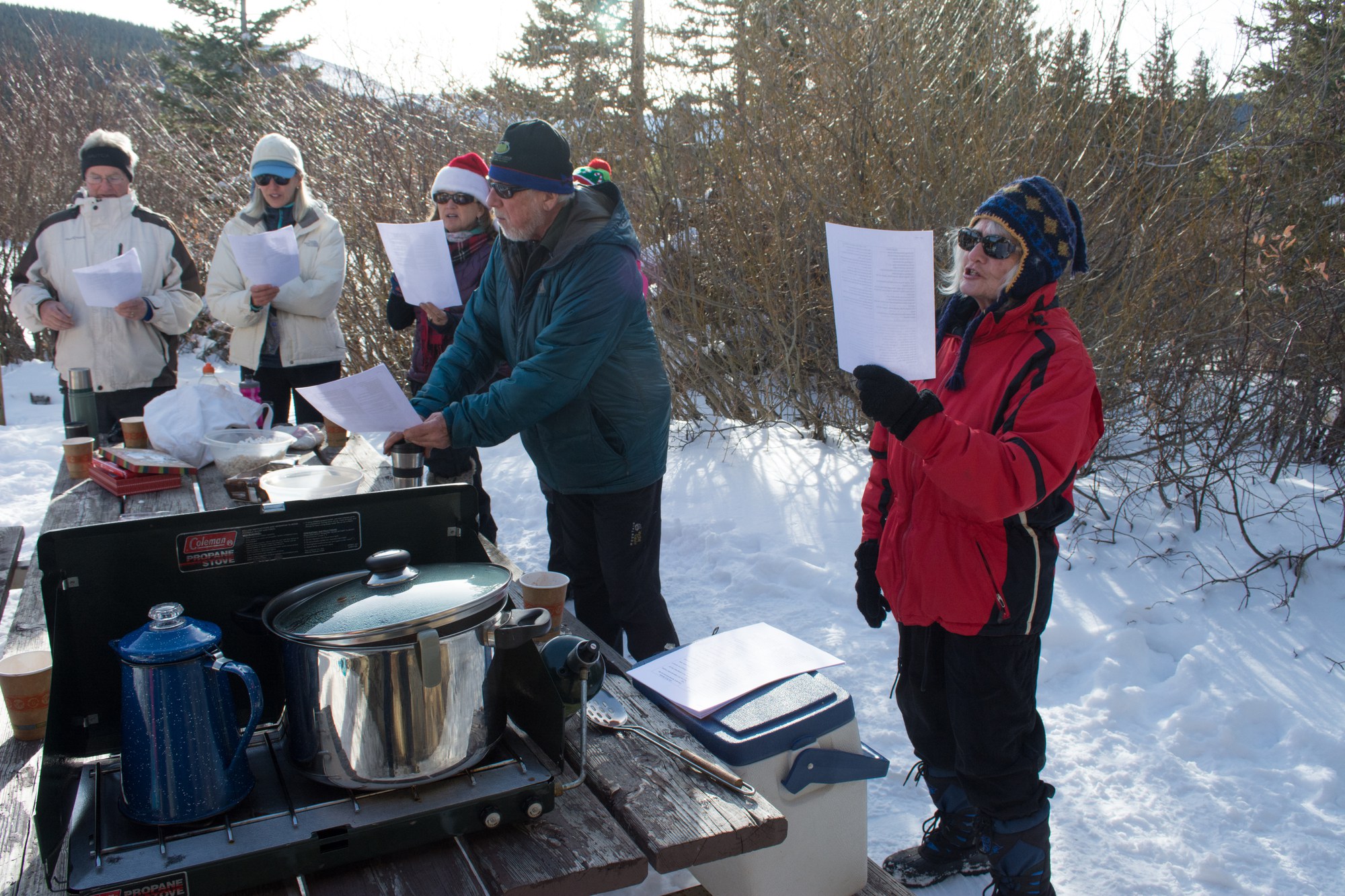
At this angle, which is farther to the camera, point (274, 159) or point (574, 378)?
point (274, 159)

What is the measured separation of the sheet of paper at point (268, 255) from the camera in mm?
4008

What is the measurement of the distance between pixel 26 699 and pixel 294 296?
3.05 m

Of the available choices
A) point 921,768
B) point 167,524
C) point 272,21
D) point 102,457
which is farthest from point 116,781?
point 272,21

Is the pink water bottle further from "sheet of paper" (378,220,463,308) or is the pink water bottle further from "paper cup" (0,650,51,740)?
"paper cup" (0,650,51,740)

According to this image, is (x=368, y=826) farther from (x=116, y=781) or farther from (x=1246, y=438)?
(x=1246, y=438)

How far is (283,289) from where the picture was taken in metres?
4.41

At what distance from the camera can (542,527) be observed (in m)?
5.52

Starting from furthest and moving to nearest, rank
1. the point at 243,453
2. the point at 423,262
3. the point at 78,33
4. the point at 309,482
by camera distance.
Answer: the point at 78,33 → the point at 423,262 → the point at 243,453 → the point at 309,482

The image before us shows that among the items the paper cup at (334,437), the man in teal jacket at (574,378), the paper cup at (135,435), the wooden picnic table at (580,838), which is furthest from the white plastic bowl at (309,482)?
the wooden picnic table at (580,838)

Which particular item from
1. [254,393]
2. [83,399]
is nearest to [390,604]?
[254,393]

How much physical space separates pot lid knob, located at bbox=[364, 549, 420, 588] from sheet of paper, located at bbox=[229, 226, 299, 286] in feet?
10.3

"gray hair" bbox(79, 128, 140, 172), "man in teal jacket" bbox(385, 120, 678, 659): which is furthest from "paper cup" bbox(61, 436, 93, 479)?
"man in teal jacket" bbox(385, 120, 678, 659)

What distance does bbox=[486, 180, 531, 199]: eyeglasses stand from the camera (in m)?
2.63

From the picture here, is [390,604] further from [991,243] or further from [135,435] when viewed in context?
[135,435]
